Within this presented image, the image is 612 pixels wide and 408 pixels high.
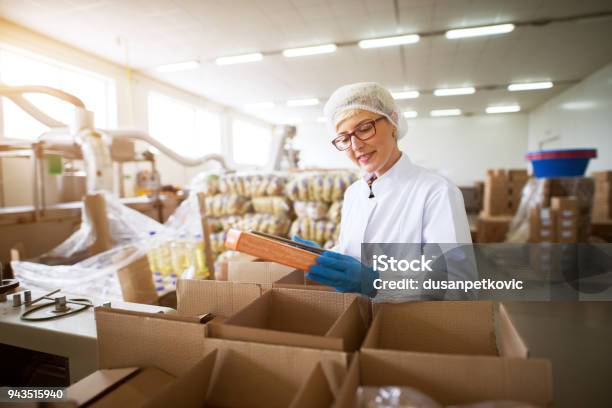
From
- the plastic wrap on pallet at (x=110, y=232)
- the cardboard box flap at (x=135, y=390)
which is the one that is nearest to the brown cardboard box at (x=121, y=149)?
the plastic wrap on pallet at (x=110, y=232)

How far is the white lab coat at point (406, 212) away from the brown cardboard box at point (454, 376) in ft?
1.82

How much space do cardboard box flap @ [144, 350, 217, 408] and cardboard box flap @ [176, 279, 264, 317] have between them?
0.90ft

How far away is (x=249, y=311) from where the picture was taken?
831mm

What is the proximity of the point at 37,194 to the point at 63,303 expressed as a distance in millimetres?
1835

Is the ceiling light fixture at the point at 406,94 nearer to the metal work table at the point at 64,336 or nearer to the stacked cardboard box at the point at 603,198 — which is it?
the stacked cardboard box at the point at 603,198

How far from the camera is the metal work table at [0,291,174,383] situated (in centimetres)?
98

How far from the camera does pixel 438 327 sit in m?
0.83

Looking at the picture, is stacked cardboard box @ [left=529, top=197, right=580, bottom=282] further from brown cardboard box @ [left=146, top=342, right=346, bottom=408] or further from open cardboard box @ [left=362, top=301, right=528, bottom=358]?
brown cardboard box @ [left=146, top=342, right=346, bottom=408]

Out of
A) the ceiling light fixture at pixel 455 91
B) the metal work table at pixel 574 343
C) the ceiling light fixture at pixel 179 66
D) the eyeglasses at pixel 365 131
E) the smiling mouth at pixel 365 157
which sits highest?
the ceiling light fixture at pixel 455 91

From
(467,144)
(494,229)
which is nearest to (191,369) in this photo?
(494,229)

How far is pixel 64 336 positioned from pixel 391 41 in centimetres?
A: 601

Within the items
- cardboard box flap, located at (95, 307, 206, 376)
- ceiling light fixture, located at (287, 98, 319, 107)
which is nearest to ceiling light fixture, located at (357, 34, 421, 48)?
ceiling light fixture, located at (287, 98, 319, 107)

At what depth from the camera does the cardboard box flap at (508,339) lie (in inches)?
23.4

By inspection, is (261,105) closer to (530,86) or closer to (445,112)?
(445,112)
